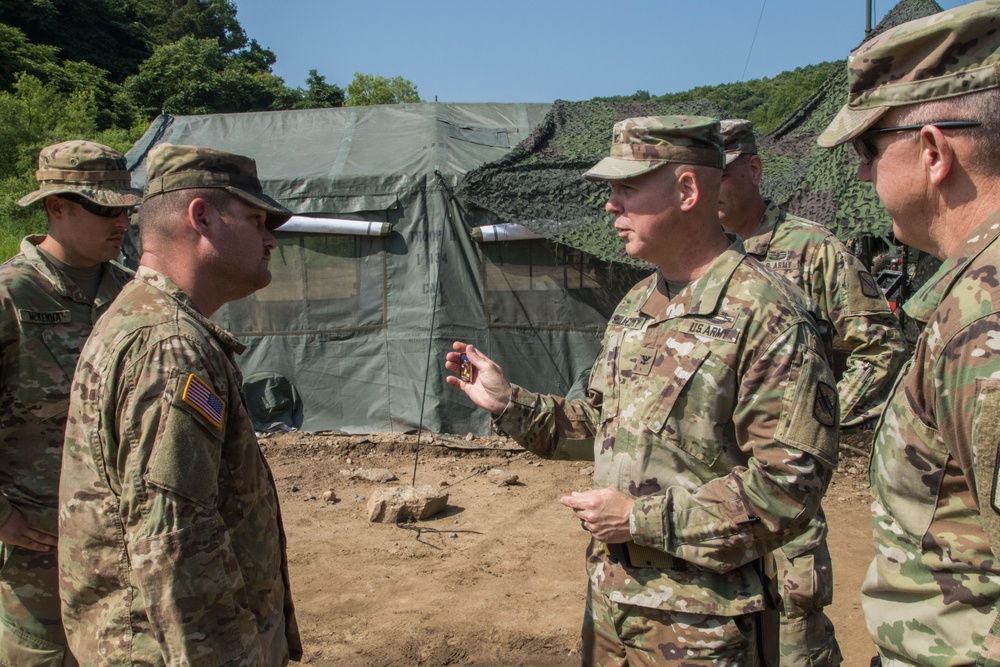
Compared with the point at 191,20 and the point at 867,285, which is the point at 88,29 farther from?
the point at 867,285

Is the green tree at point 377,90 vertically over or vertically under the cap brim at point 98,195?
over

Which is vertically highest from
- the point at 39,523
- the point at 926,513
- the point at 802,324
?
the point at 802,324

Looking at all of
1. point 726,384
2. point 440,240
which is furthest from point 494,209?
point 726,384

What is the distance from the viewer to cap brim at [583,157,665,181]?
220cm

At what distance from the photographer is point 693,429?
2.09m

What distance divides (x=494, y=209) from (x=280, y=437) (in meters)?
3.12

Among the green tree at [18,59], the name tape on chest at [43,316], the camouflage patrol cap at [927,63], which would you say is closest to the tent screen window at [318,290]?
the name tape on chest at [43,316]

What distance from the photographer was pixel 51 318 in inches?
115

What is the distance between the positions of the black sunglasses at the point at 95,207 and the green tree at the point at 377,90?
39.4 m

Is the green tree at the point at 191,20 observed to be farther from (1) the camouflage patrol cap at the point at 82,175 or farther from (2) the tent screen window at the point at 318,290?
(1) the camouflage patrol cap at the point at 82,175

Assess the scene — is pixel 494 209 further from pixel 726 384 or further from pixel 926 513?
pixel 926 513

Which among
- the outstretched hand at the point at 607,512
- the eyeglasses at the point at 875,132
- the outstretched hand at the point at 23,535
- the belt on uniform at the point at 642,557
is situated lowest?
the outstretched hand at the point at 23,535

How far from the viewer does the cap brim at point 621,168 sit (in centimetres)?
220

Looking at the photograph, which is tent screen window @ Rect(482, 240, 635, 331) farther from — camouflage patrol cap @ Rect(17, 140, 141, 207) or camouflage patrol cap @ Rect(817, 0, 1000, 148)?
camouflage patrol cap @ Rect(817, 0, 1000, 148)
